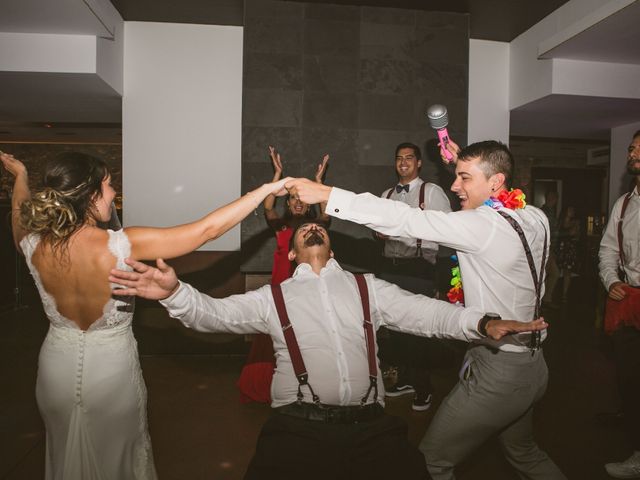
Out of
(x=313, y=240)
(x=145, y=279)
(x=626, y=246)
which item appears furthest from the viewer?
(x=626, y=246)

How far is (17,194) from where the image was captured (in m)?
1.87

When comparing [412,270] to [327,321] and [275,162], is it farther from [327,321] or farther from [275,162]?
[327,321]

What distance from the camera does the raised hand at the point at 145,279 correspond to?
1.52 metres

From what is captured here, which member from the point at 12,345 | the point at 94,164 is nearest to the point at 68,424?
the point at 94,164

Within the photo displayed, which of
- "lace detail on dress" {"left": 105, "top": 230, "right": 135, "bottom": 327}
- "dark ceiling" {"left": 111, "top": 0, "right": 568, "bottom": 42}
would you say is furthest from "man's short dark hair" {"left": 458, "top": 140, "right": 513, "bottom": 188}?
"dark ceiling" {"left": 111, "top": 0, "right": 568, "bottom": 42}

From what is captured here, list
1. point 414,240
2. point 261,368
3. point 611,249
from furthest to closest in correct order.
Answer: point 414,240
point 261,368
point 611,249

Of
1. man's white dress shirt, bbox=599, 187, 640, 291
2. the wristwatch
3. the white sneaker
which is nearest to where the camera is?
the wristwatch

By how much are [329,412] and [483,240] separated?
0.89 meters

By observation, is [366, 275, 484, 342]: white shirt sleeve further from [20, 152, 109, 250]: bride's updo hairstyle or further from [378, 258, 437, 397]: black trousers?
[378, 258, 437, 397]: black trousers

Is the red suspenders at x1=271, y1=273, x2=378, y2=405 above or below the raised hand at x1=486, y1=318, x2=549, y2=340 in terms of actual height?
below

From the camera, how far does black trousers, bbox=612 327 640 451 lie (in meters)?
2.68

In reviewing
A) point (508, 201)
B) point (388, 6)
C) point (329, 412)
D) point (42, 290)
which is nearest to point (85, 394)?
point (42, 290)

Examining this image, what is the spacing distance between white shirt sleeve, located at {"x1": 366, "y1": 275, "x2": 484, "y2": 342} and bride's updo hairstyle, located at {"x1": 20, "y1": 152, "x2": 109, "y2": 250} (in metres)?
1.21

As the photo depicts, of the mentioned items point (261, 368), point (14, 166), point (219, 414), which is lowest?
point (219, 414)
